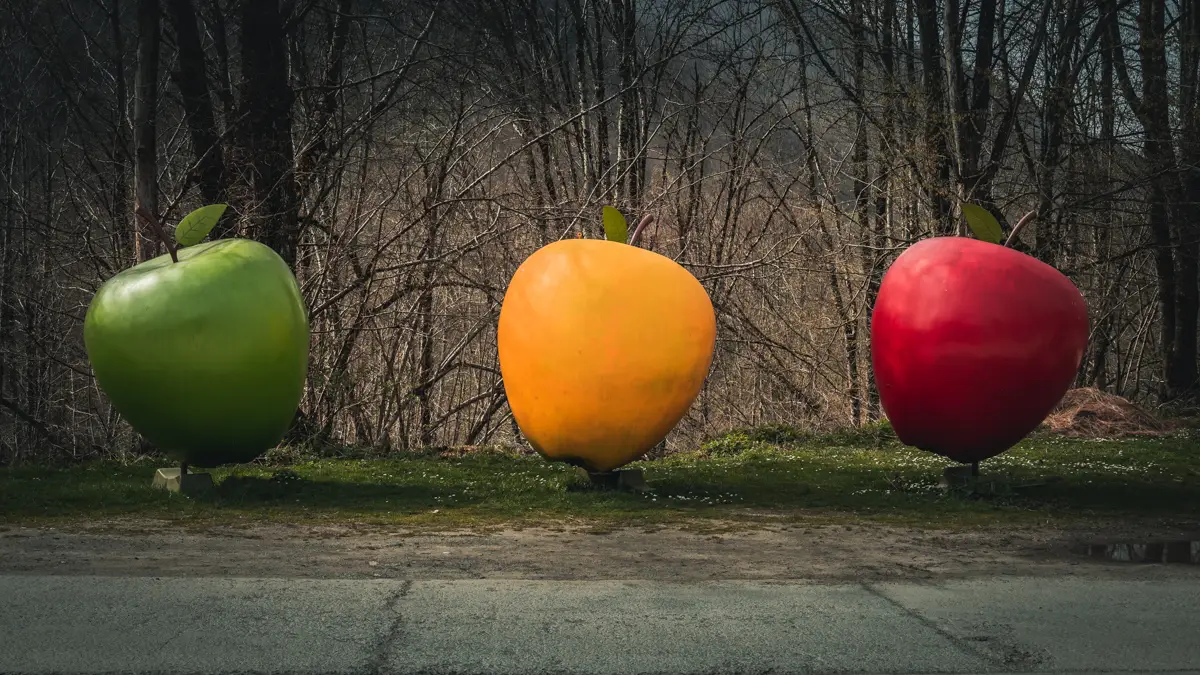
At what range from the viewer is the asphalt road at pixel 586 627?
4.68 metres

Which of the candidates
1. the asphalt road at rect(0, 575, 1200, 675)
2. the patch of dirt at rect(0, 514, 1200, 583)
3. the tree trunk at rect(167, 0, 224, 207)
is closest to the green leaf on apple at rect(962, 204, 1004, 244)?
the patch of dirt at rect(0, 514, 1200, 583)

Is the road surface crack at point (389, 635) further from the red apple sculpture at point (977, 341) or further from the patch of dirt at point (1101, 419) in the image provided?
the patch of dirt at point (1101, 419)

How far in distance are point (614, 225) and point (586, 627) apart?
4.66m

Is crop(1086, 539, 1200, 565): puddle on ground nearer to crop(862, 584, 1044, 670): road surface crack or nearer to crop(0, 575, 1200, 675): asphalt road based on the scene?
crop(0, 575, 1200, 675): asphalt road

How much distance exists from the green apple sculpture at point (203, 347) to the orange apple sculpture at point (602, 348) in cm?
164

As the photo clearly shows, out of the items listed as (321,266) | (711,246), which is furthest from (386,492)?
(711,246)

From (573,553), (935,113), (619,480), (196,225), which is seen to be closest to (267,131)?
(196,225)

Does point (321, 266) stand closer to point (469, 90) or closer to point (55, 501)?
point (469, 90)

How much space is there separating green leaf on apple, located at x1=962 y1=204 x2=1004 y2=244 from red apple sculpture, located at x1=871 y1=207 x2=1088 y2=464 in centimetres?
41

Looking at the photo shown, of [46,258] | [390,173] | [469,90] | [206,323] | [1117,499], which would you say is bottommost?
[1117,499]

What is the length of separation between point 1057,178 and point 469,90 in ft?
26.2

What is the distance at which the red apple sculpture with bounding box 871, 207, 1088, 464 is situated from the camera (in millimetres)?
8547

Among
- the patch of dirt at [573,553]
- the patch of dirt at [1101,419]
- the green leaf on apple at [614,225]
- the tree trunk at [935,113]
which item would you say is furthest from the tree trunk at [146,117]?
the patch of dirt at [1101,419]

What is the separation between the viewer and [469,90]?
15109 mm
